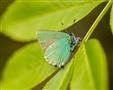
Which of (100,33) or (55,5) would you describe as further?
(100,33)

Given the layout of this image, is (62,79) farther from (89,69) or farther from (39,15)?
(39,15)

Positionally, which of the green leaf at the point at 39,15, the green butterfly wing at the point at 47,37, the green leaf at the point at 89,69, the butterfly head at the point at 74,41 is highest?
the green leaf at the point at 39,15

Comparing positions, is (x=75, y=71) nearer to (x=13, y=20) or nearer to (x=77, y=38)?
(x=77, y=38)

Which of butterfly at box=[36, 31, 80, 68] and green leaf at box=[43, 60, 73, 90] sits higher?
butterfly at box=[36, 31, 80, 68]

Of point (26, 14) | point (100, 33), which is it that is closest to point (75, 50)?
point (26, 14)

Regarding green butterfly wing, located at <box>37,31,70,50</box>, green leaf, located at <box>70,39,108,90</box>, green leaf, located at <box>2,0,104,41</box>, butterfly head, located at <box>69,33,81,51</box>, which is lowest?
green leaf, located at <box>70,39,108,90</box>

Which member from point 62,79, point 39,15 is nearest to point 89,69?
point 62,79

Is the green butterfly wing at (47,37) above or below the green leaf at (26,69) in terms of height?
above
